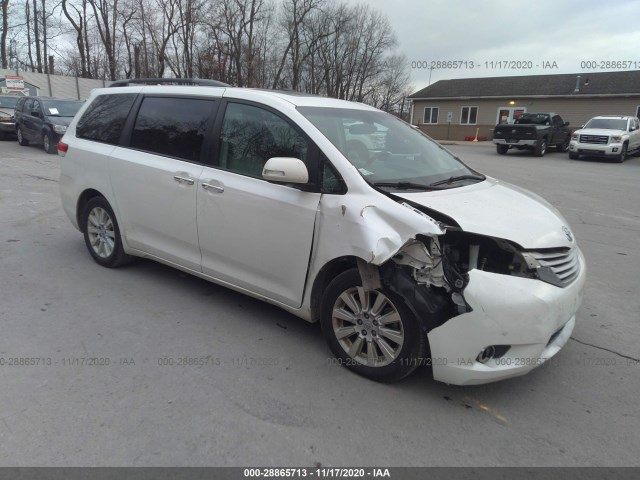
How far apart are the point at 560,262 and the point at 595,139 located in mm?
21000

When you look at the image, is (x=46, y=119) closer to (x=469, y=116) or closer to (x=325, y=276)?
(x=325, y=276)

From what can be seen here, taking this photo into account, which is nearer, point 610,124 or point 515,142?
point 610,124

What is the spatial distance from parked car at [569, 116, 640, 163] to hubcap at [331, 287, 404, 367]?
21362 millimetres

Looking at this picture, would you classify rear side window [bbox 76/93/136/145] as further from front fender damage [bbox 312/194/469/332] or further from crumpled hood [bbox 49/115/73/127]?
crumpled hood [bbox 49/115/73/127]

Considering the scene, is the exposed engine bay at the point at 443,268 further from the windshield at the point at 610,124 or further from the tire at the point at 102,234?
the windshield at the point at 610,124

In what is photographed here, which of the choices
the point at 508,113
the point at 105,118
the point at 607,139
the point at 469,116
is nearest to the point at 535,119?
the point at 607,139

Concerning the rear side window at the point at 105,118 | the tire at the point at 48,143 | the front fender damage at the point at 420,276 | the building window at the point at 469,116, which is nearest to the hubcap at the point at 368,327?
the front fender damage at the point at 420,276

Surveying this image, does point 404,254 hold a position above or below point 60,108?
below

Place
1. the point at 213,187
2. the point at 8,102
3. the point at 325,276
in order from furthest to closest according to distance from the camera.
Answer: the point at 8,102, the point at 213,187, the point at 325,276

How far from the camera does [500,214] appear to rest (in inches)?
124

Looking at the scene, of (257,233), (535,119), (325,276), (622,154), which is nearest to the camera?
(325,276)

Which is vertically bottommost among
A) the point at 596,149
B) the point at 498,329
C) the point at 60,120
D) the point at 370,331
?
the point at 370,331

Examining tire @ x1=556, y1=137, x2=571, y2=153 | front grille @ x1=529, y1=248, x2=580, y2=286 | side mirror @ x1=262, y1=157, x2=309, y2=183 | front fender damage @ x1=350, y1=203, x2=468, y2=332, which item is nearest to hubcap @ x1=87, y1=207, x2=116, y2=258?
side mirror @ x1=262, y1=157, x2=309, y2=183

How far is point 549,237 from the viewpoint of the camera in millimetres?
3105
